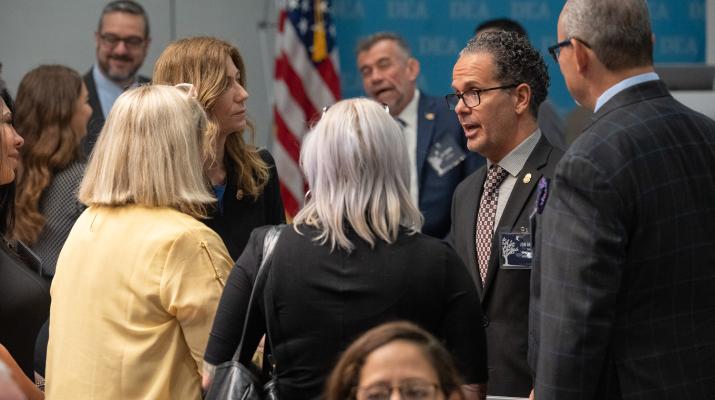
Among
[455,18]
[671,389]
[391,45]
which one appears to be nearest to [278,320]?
[671,389]

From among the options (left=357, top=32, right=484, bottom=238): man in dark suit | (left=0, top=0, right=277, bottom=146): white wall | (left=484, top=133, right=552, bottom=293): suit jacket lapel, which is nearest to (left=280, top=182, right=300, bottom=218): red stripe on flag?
(left=0, top=0, right=277, bottom=146): white wall

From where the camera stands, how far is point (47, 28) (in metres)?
7.55

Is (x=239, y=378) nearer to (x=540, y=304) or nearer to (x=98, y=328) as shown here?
(x=98, y=328)

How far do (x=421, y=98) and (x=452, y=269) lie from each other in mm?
3436

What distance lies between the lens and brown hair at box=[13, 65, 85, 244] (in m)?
5.03

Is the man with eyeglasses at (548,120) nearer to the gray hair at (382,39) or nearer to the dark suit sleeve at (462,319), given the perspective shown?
the gray hair at (382,39)

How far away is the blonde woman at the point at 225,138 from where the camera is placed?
4.12 m

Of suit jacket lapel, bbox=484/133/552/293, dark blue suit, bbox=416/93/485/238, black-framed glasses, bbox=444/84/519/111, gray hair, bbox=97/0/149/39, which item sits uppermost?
black-framed glasses, bbox=444/84/519/111

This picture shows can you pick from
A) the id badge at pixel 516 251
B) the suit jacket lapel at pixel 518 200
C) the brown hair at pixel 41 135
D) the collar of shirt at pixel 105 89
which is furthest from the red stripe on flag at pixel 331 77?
the id badge at pixel 516 251

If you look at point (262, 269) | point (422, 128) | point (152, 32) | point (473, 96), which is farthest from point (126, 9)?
point (262, 269)

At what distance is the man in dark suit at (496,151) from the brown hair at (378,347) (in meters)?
0.76

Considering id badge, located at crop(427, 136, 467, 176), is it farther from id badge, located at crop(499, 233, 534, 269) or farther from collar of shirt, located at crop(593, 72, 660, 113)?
collar of shirt, located at crop(593, 72, 660, 113)

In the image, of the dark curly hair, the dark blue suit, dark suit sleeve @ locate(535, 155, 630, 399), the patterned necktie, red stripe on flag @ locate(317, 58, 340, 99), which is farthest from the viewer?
red stripe on flag @ locate(317, 58, 340, 99)

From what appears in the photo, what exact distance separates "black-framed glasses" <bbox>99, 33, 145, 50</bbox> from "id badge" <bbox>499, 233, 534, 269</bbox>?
397cm
